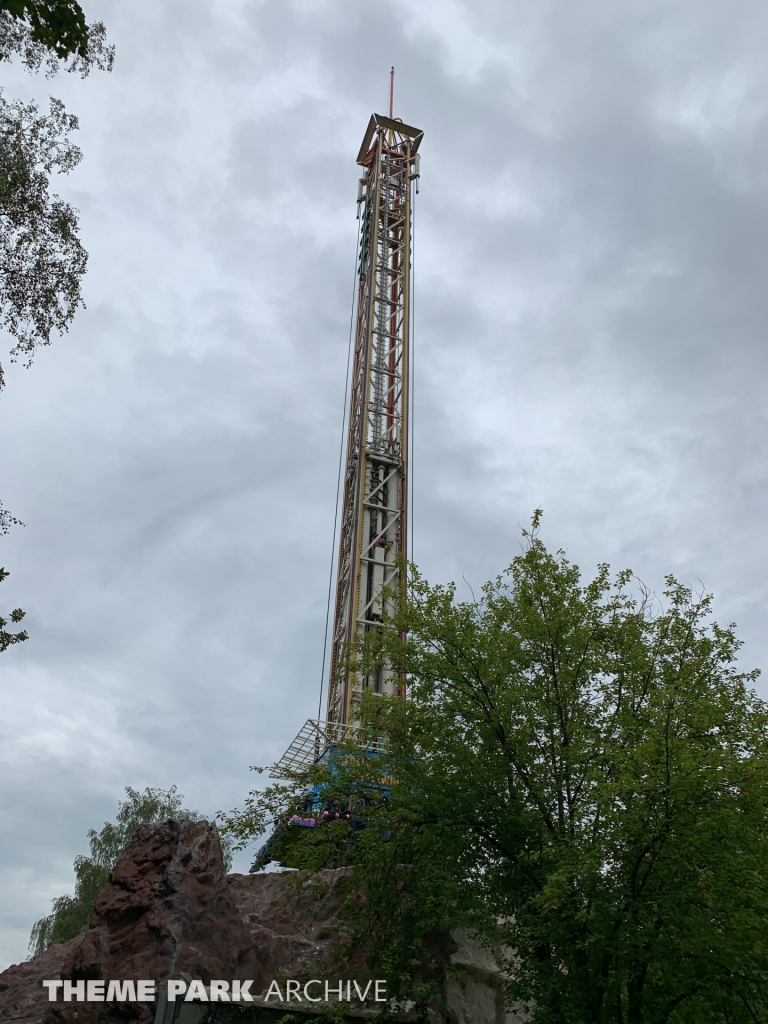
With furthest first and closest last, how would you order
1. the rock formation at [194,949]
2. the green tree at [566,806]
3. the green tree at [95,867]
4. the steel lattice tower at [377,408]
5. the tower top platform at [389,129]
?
the tower top platform at [389,129]
the steel lattice tower at [377,408]
the green tree at [95,867]
the rock formation at [194,949]
the green tree at [566,806]

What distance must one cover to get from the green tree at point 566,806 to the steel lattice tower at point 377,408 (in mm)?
16417

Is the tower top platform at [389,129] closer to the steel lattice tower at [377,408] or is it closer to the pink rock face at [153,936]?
the steel lattice tower at [377,408]

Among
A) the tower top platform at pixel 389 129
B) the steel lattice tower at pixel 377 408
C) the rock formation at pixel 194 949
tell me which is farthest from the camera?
the tower top platform at pixel 389 129

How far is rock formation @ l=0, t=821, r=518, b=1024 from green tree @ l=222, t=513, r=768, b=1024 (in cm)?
116

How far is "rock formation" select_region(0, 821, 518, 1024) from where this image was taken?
14.3 metres

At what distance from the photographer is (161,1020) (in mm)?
13703

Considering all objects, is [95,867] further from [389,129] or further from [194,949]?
[389,129]

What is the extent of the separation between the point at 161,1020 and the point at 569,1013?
6638 millimetres

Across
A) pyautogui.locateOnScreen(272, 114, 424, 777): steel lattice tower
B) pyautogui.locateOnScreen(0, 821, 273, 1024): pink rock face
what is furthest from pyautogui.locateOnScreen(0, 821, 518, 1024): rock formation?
pyautogui.locateOnScreen(272, 114, 424, 777): steel lattice tower

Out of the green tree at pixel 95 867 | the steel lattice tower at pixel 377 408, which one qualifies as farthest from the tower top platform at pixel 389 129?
the green tree at pixel 95 867

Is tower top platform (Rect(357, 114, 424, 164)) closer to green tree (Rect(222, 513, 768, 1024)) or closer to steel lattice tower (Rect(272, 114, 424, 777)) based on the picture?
steel lattice tower (Rect(272, 114, 424, 777))

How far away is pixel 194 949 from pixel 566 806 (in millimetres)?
6969

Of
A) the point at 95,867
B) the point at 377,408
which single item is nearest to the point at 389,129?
the point at 377,408

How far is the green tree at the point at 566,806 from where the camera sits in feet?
38.4
